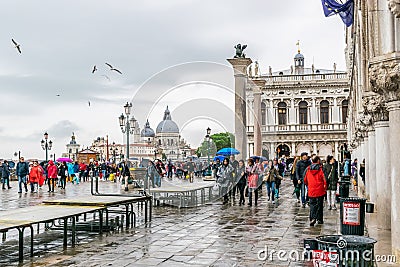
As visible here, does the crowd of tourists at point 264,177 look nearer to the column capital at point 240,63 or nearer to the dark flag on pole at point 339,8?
the dark flag on pole at point 339,8

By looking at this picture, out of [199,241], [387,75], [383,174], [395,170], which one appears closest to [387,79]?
[387,75]

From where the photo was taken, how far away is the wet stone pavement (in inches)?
301

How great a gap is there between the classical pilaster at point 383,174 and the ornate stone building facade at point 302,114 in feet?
159

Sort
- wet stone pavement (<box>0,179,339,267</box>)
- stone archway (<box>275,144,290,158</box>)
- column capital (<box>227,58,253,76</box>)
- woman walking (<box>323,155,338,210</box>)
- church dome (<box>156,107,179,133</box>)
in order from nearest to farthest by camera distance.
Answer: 1. wet stone pavement (<box>0,179,339,267</box>)
2. woman walking (<box>323,155,338,210</box>)
3. church dome (<box>156,107,179,133</box>)
4. column capital (<box>227,58,253,76</box>)
5. stone archway (<box>275,144,290,158</box>)

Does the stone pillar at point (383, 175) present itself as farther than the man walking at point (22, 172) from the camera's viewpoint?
No

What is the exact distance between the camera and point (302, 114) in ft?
206

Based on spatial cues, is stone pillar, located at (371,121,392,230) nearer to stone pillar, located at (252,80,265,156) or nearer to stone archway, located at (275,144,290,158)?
stone pillar, located at (252,80,265,156)

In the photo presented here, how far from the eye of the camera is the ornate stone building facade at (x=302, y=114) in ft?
197

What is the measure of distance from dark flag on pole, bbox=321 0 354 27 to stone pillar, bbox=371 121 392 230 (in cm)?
493

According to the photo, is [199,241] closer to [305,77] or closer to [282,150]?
[282,150]

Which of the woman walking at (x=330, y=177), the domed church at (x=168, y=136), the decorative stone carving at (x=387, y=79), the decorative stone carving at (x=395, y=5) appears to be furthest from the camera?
the domed church at (x=168, y=136)

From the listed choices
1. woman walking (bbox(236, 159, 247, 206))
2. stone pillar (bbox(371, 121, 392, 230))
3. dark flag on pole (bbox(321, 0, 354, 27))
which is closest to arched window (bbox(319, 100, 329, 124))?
woman walking (bbox(236, 159, 247, 206))

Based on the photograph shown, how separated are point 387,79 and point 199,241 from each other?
4470mm

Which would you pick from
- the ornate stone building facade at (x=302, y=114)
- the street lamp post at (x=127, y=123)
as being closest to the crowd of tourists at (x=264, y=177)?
the street lamp post at (x=127, y=123)
